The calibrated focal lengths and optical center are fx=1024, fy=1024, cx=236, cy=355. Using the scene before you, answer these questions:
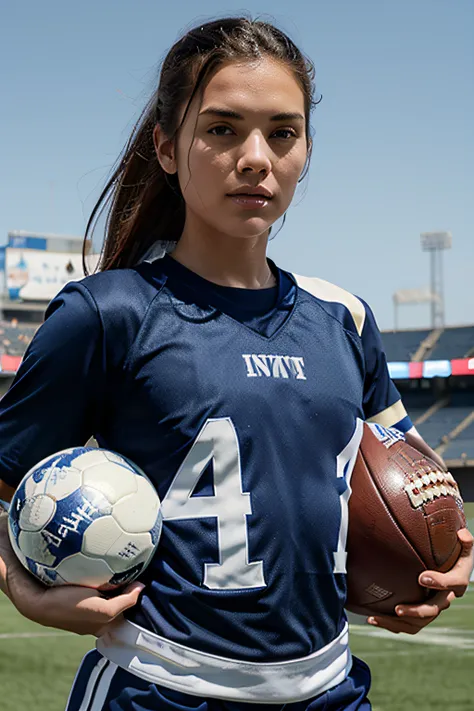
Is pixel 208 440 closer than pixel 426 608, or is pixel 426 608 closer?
pixel 208 440

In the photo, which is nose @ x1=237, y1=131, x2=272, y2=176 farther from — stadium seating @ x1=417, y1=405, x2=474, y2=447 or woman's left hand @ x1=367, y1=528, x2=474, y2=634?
stadium seating @ x1=417, y1=405, x2=474, y2=447

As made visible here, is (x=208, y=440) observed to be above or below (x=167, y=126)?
below

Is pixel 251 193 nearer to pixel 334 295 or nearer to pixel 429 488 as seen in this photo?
pixel 334 295

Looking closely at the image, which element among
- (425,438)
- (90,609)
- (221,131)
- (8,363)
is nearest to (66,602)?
(90,609)

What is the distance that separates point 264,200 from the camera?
215cm

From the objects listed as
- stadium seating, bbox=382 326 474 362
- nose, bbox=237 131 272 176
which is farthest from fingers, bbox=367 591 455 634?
stadium seating, bbox=382 326 474 362

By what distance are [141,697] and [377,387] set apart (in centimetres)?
96

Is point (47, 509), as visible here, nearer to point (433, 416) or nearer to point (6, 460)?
point (6, 460)

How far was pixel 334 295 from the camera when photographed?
98.3 inches

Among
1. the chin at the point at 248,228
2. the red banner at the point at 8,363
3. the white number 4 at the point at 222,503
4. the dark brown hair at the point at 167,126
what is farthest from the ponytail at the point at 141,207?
the red banner at the point at 8,363

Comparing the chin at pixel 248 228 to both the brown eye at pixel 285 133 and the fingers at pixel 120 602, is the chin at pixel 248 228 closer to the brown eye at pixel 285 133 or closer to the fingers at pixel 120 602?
the brown eye at pixel 285 133

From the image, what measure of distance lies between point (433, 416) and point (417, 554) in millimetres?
29456

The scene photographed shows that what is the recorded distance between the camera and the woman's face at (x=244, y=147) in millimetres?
2119

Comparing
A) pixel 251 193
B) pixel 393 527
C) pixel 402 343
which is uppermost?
pixel 251 193
